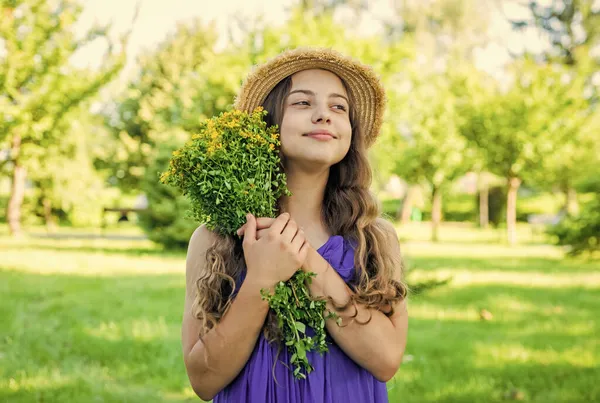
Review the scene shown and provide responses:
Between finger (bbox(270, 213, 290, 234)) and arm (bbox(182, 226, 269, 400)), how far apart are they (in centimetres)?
17

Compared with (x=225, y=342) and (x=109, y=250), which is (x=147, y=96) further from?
(x=225, y=342)

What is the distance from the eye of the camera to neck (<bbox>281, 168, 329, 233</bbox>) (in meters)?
2.16

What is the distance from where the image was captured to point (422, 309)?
890 cm

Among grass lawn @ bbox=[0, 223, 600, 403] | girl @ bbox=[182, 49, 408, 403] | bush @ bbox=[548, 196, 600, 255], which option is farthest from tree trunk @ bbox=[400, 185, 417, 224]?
girl @ bbox=[182, 49, 408, 403]

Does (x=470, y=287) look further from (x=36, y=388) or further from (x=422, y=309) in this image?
(x=36, y=388)

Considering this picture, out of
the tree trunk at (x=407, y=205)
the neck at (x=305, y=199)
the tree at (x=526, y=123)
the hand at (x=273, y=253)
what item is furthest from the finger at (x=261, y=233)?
the tree trunk at (x=407, y=205)

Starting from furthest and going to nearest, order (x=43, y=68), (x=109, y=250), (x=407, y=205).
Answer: (x=407, y=205) < (x=109, y=250) < (x=43, y=68)

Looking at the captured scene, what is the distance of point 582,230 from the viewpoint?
14.1 m

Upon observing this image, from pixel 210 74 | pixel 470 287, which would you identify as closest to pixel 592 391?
pixel 470 287

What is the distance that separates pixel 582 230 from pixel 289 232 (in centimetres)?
1383

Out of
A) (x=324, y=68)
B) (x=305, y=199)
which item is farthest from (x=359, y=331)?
(x=324, y=68)

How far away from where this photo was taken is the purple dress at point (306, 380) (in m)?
1.92

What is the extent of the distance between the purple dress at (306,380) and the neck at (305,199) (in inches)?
7.6

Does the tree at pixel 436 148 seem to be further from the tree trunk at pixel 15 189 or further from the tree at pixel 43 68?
the tree at pixel 43 68
